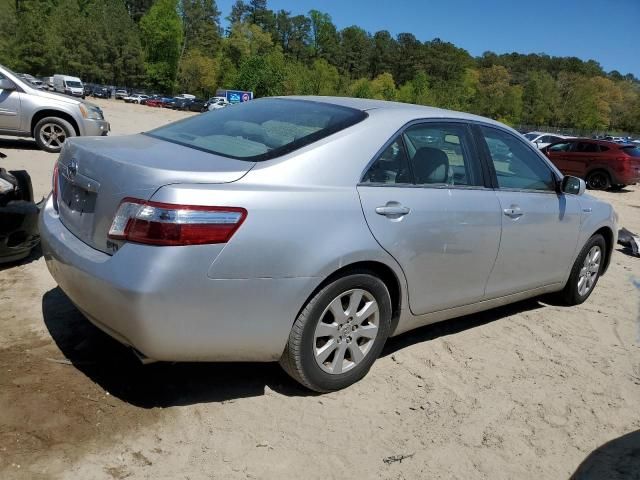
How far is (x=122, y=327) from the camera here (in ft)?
8.77

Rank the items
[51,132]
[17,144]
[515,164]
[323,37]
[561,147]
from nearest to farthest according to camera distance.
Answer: [515,164] < [51,132] < [17,144] < [561,147] < [323,37]

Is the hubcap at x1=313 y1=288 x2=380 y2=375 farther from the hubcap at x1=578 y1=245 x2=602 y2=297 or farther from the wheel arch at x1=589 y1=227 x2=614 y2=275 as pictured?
the wheel arch at x1=589 y1=227 x2=614 y2=275

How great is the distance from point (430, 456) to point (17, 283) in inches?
132

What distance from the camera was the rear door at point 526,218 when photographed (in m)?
4.06

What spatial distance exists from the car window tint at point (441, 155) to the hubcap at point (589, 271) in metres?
1.92

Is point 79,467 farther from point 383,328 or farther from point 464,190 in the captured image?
point 464,190

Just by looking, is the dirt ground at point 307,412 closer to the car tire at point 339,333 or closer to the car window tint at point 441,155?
the car tire at point 339,333

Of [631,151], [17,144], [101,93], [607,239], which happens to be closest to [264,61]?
[101,93]

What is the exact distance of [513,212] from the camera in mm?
4043

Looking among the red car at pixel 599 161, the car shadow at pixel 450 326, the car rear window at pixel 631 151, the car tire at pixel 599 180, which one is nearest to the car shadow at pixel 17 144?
the car shadow at pixel 450 326

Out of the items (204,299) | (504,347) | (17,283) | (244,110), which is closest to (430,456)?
(204,299)

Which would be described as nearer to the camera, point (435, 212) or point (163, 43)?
point (435, 212)

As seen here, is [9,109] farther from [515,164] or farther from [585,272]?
[585,272]

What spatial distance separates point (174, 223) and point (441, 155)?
1924 millimetres
